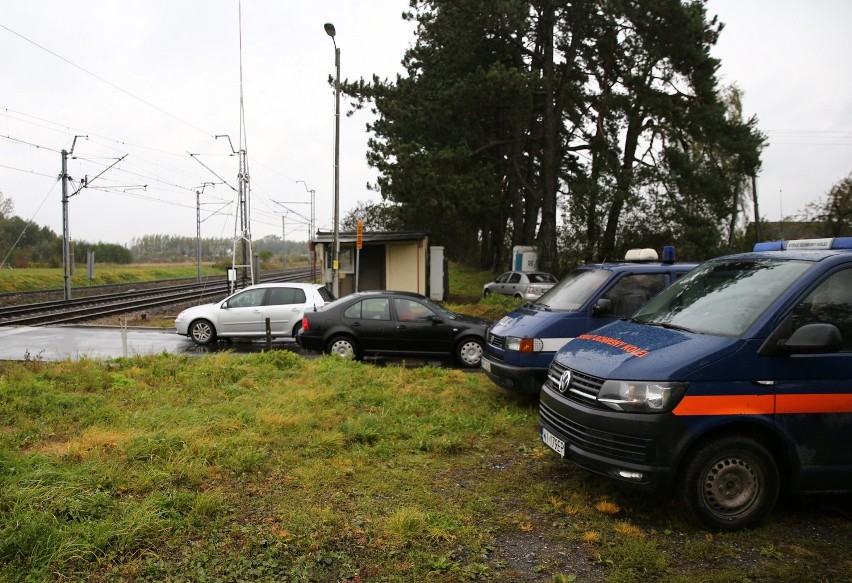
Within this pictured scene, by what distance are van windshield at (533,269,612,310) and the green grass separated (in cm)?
166

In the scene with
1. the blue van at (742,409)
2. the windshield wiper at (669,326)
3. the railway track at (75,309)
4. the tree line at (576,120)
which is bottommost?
the railway track at (75,309)

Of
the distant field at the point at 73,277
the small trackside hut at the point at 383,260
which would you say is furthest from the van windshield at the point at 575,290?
the distant field at the point at 73,277

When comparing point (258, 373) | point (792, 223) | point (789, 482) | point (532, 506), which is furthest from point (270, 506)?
point (792, 223)

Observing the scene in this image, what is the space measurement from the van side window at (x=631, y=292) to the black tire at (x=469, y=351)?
393cm

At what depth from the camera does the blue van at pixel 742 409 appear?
13.1 ft

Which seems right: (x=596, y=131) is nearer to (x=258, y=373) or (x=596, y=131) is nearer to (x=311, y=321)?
(x=311, y=321)

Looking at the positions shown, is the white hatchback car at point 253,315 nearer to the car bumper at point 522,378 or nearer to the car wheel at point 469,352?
the car wheel at point 469,352

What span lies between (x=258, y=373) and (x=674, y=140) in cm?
2350

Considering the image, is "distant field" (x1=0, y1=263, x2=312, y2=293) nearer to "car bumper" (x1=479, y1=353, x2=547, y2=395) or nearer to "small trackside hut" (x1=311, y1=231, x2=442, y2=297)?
"small trackside hut" (x1=311, y1=231, x2=442, y2=297)

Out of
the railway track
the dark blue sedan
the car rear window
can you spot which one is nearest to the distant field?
the railway track

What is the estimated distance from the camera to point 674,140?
26281 mm

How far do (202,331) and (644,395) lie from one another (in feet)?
40.0

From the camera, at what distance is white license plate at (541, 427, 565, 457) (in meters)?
4.57

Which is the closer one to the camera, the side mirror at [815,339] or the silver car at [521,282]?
the side mirror at [815,339]
